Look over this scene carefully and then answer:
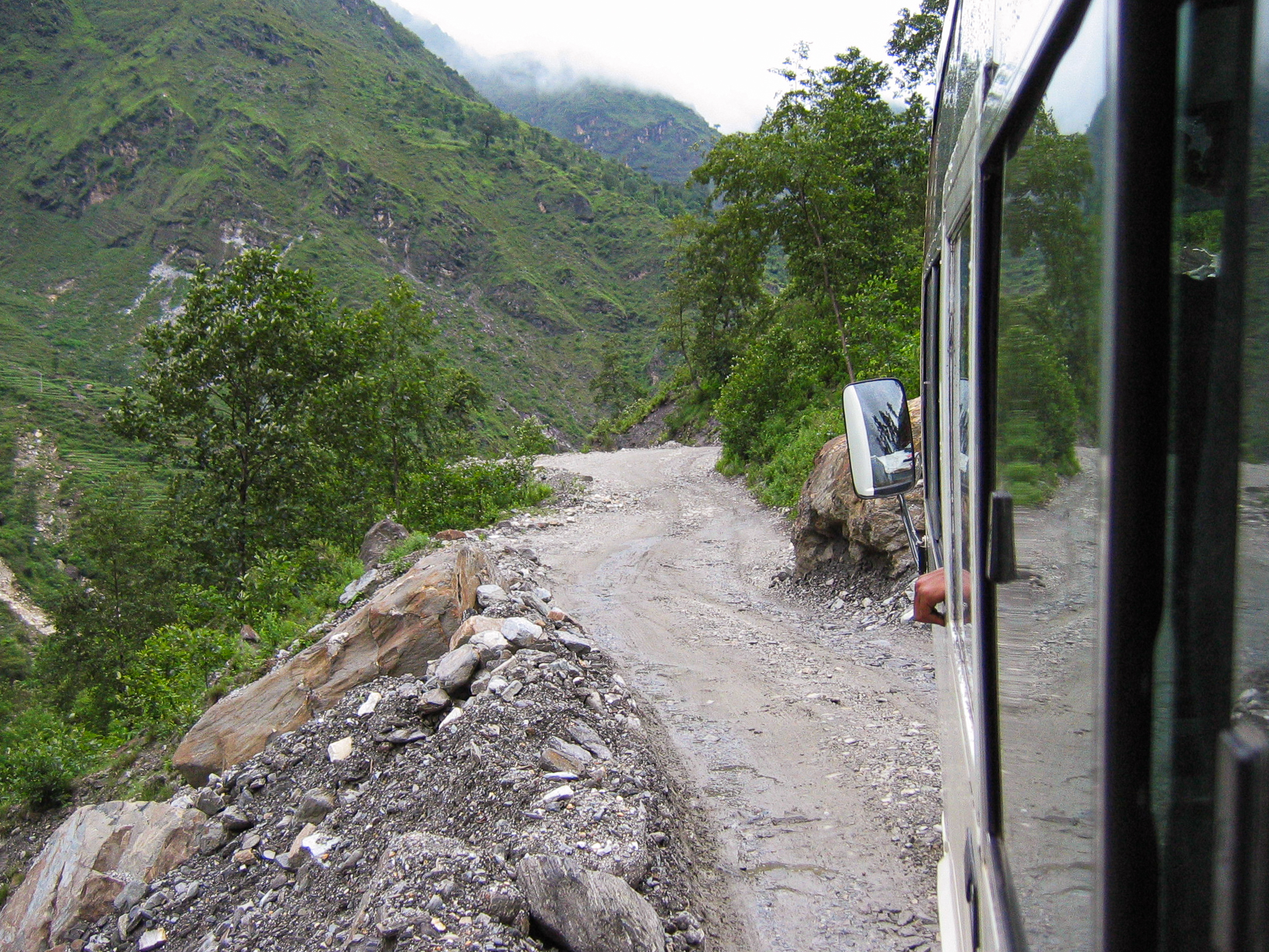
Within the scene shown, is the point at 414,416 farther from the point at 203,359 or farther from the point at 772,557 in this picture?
the point at 772,557

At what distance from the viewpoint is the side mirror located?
132 inches

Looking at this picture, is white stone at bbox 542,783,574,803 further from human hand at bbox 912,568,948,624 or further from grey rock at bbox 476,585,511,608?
grey rock at bbox 476,585,511,608

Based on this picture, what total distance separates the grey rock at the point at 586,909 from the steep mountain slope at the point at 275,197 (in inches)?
3187

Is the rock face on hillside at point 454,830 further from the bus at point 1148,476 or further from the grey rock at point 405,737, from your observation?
the bus at point 1148,476

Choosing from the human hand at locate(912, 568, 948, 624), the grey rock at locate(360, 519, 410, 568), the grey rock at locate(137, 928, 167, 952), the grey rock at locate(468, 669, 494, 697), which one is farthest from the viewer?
the grey rock at locate(360, 519, 410, 568)

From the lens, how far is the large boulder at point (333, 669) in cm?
605

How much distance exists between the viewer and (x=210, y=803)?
202 inches

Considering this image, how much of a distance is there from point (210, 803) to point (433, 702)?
64.5 inches

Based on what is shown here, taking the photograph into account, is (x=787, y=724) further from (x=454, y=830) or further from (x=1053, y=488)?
(x=1053, y=488)

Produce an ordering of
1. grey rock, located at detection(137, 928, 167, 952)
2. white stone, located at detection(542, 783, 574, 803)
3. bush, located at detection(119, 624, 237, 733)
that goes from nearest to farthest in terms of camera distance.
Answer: white stone, located at detection(542, 783, 574, 803) < grey rock, located at detection(137, 928, 167, 952) < bush, located at detection(119, 624, 237, 733)

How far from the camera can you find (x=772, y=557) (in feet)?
34.4

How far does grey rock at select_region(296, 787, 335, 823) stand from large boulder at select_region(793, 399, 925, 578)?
4879mm

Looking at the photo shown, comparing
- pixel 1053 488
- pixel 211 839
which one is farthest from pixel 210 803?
pixel 1053 488

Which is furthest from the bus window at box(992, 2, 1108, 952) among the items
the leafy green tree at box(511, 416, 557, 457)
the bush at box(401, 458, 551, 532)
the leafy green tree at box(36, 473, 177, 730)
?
the leafy green tree at box(36, 473, 177, 730)
